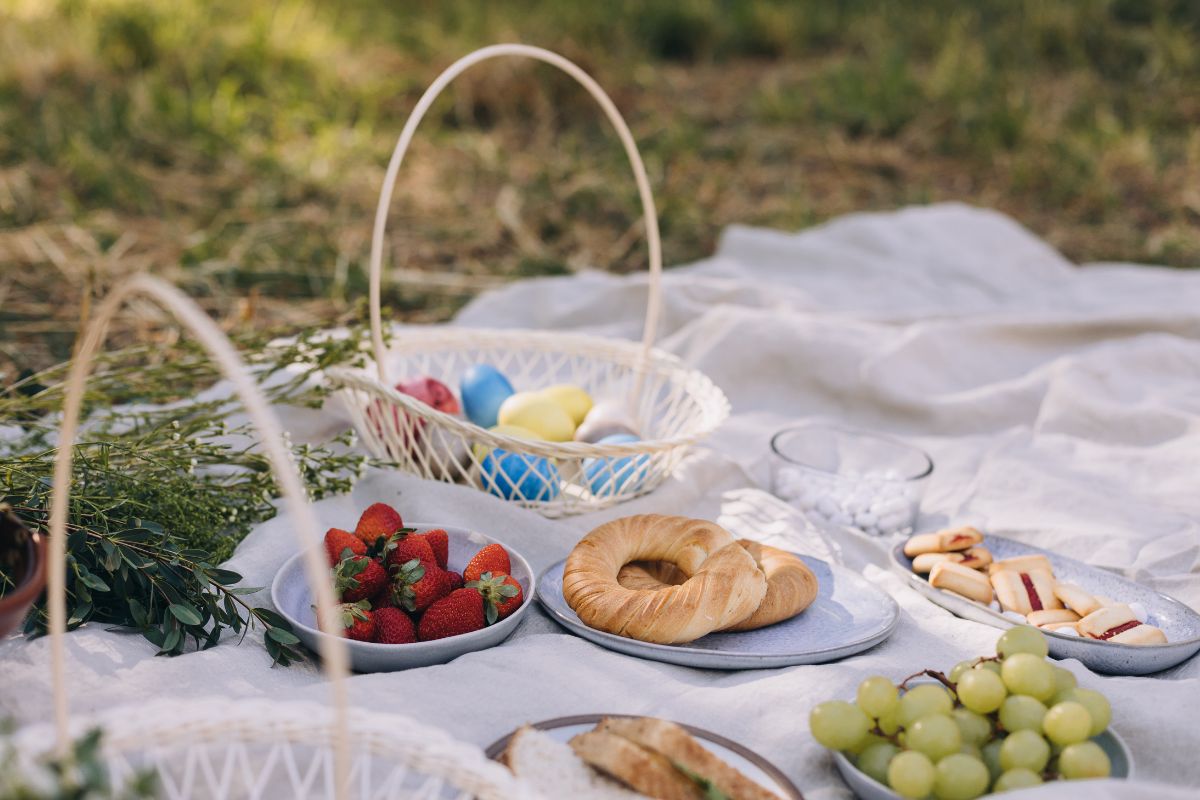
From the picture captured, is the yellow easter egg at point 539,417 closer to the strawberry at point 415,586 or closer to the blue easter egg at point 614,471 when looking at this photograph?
the blue easter egg at point 614,471

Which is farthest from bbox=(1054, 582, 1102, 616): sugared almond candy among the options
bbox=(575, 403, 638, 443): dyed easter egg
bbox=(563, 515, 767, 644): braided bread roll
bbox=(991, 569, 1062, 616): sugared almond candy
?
bbox=(575, 403, 638, 443): dyed easter egg

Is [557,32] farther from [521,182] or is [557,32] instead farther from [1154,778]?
[1154,778]

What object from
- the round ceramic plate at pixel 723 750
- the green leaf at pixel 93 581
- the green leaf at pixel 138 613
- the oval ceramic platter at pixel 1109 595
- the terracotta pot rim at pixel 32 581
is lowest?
the oval ceramic platter at pixel 1109 595

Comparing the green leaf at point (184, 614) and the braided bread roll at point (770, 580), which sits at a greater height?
the green leaf at point (184, 614)

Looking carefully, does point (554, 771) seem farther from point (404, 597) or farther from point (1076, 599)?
point (1076, 599)

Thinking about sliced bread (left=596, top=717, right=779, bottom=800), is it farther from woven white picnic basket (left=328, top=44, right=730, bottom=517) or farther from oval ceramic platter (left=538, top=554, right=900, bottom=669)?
woven white picnic basket (left=328, top=44, right=730, bottom=517)

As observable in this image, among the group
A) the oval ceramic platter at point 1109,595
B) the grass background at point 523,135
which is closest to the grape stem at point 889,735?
the oval ceramic platter at point 1109,595

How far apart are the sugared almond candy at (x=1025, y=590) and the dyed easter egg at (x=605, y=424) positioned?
0.67 meters

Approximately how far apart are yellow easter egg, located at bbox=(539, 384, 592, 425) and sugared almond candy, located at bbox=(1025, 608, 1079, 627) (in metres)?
0.87

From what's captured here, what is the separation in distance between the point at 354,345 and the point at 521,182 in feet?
8.57

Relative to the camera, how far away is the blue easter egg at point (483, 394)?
215 centimetres

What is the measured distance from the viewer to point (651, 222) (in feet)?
7.18

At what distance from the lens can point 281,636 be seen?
1453mm

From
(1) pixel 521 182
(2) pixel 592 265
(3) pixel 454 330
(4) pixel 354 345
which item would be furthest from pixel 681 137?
(4) pixel 354 345
